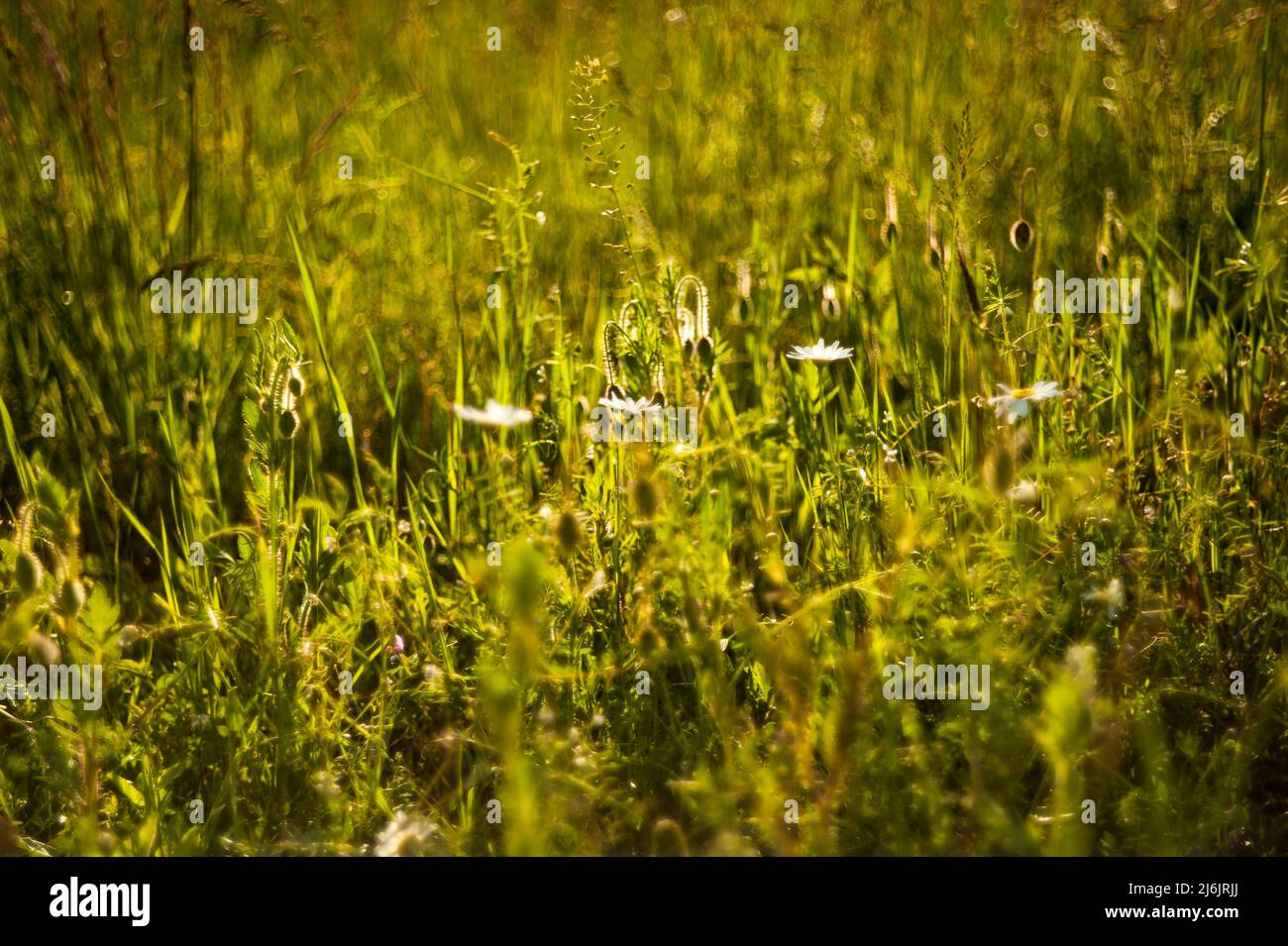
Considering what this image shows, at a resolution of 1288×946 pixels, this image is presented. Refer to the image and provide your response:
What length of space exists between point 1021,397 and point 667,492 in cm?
59

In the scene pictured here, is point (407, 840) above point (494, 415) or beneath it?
beneath

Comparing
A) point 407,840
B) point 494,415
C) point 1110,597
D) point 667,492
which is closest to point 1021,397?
point 1110,597

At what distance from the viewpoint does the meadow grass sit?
1.46 meters

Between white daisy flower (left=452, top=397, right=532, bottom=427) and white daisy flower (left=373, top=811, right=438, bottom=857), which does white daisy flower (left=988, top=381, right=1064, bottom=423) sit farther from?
white daisy flower (left=373, top=811, right=438, bottom=857)

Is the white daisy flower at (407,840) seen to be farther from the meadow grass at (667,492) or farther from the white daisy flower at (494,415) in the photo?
the white daisy flower at (494,415)

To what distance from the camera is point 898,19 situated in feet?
11.1

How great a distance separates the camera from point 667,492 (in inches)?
63.5

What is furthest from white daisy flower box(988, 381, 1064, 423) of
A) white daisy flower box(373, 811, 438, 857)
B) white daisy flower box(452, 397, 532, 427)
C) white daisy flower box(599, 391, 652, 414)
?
white daisy flower box(373, 811, 438, 857)

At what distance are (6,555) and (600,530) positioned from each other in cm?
91

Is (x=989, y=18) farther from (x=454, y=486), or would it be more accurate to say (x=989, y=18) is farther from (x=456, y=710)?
(x=456, y=710)

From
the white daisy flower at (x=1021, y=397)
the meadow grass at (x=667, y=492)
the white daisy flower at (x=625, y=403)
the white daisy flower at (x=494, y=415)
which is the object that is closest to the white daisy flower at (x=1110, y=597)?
the meadow grass at (x=667, y=492)

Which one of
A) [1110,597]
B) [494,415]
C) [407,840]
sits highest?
[494,415]

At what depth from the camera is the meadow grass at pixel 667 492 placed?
4.77 ft

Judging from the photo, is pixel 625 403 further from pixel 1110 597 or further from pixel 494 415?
pixel 1110 597
